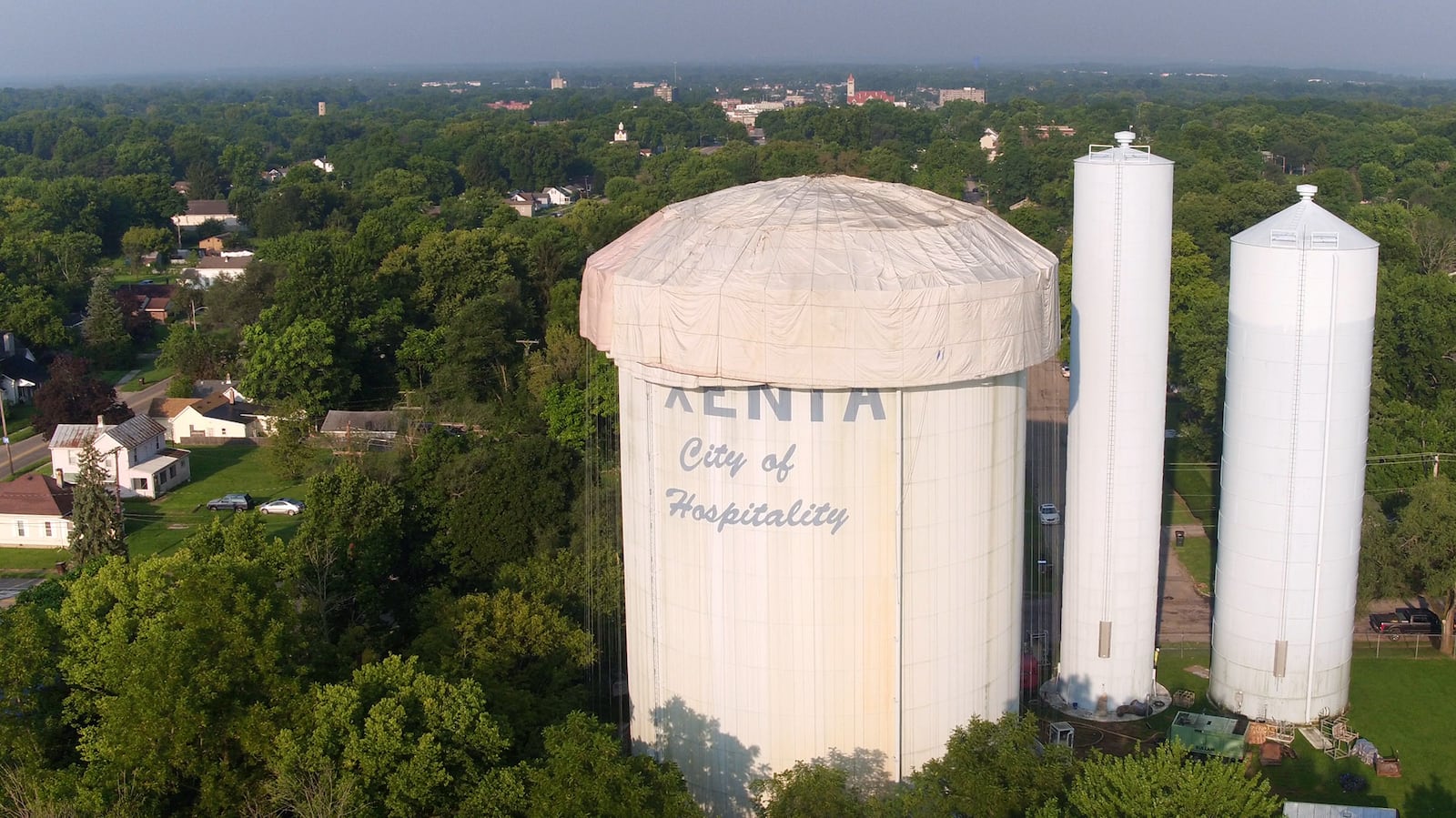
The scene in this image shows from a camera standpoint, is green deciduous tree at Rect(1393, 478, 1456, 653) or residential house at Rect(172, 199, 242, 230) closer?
green deciduous tree at Rect(1393, 478, 1456, 653)

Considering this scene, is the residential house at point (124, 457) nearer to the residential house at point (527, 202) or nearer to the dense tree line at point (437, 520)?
the dense tree line at point (437, 520)

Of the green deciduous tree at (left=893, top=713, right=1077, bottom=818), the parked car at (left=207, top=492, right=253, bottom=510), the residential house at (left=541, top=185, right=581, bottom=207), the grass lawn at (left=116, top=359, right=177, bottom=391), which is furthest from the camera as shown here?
A: the residential house at (left=541, top=185, right=581, bottom=207)

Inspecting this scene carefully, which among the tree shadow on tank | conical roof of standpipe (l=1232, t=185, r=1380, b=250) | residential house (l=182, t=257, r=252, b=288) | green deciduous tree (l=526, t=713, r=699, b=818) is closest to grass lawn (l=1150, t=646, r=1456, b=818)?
conical roof of standpipe (l=1232, t=185, r=1380, b=250)

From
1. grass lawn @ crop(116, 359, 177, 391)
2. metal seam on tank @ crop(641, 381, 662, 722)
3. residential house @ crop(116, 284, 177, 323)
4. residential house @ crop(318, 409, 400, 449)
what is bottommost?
grass lawn @ crop(116, 359, 177, 391)

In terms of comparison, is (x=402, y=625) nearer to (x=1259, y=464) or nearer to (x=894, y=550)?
(x=894, y=550)

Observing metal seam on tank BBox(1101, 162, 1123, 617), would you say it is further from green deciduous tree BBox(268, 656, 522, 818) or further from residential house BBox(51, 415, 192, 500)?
residential house BBox(51, 415, 192, 500)

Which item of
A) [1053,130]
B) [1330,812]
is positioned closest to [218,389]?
[1330,812]
